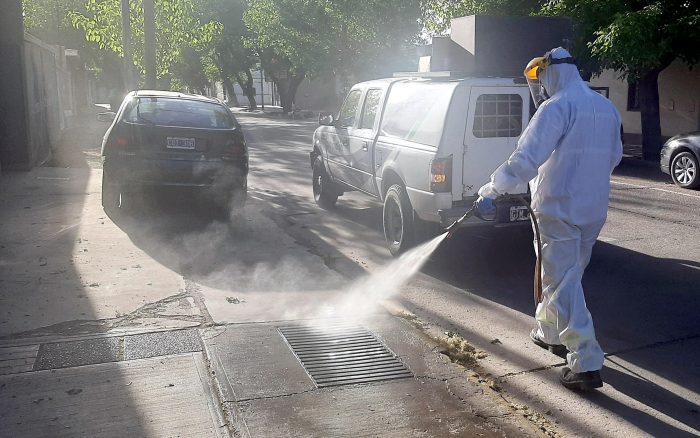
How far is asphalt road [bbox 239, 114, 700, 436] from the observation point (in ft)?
15.5

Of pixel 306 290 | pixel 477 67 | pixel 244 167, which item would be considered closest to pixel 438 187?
pixel 306 290

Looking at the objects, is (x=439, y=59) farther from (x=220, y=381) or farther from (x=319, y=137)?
(x=220, y=381)

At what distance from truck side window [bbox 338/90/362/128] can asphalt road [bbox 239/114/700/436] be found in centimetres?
137

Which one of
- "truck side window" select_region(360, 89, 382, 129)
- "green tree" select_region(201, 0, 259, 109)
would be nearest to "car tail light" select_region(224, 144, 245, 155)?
"truck side window" select_region(360, 89, 382, 129)

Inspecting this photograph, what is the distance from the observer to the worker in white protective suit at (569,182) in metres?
Result: 4.49

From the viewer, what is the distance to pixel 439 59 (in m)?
9.62

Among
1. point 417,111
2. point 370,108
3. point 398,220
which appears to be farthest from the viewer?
point 370,108

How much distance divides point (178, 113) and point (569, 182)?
648 cm

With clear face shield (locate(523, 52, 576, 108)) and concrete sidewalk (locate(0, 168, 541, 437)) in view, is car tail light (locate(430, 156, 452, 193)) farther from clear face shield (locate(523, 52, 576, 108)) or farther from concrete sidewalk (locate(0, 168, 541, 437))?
clear face shield (locate(523, 52, 576, 108))

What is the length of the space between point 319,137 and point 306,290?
4740mm

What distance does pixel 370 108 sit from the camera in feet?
30.7

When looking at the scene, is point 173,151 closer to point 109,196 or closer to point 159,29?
point 109,196

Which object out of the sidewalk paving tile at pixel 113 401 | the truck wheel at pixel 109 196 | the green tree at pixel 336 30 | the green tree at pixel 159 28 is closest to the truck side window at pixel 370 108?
the truck wheel at pixel 109 196

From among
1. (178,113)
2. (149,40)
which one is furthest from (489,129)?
(149,40)
